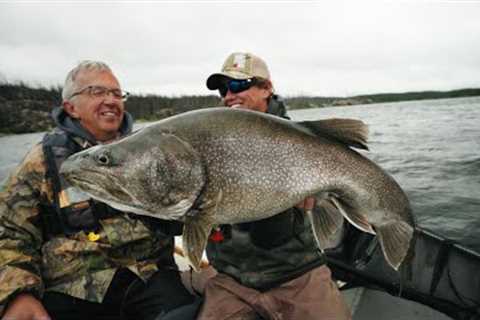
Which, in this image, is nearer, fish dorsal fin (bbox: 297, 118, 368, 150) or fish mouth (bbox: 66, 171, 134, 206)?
fish mouth (bbox: 66, 171, 134, 206)

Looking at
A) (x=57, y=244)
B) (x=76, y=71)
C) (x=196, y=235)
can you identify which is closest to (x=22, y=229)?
(x=57, y=244)

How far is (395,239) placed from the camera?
2682mm

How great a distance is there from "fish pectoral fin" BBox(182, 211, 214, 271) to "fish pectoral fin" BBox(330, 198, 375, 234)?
92 centimetres

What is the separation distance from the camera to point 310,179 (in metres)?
2.47

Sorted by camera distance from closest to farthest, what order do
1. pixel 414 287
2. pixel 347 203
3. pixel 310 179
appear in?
pixel 310 179, pixel 347 203, pixel 414 287

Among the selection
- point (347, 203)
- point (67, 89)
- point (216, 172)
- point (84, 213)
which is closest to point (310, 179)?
point (347, 203)

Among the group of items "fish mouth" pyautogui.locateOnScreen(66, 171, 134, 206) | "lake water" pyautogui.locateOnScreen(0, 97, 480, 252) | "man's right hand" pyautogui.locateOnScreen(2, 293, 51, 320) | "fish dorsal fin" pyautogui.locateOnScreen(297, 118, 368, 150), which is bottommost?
"lake water" pyautogui.locateOnScreen(0, 97, 480, 252)

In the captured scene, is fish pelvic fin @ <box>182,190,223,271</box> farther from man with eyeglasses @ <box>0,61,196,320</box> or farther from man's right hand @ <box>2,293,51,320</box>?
man's right hand @ <box>2,293,51,320</box>

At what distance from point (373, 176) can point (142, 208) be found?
153 centimetres

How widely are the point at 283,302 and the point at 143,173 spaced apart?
174 cm

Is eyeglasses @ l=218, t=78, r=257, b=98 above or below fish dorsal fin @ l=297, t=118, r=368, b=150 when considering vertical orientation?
above

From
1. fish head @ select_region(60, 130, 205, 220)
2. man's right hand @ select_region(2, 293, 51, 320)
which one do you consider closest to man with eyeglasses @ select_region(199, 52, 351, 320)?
fish head @ select_region(60, 130, 205, 220)

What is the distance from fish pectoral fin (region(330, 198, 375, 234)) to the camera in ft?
8.66

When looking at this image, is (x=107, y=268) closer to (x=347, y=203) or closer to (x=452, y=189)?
(x=347, y=203)
